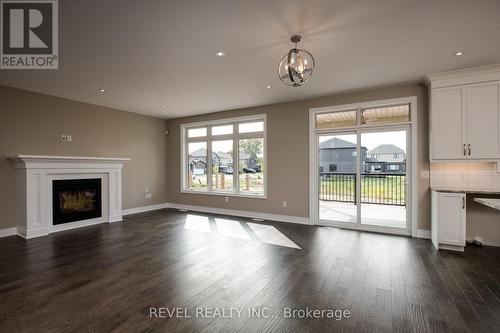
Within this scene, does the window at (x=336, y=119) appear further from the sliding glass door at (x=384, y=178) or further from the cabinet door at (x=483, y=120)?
the cabinet door at (x=483, y=120)

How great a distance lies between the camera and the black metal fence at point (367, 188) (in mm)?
4762

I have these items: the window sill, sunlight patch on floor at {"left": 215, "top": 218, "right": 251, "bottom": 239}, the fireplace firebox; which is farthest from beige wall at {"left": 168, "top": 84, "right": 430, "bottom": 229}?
the fireplace firebox

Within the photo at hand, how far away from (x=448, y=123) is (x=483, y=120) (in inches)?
16.7

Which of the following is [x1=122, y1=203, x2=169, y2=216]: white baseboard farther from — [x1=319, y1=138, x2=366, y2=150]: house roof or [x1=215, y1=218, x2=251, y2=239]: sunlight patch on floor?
[x1=319, y1=138, x2=366, y2=150]: house roof

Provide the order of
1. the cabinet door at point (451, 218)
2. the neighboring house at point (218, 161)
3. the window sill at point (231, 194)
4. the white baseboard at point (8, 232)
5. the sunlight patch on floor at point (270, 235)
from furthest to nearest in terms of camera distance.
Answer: the neighboring house at point (218, 161) < the window sill at point (231, 194) < the white baseboard at point (8, 232) < the sunlight patch on floor at point (270, 235) < the cabinet door at point (451, 218)

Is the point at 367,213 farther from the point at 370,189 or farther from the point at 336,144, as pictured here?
the point at 336,144

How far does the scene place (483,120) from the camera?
3738mm

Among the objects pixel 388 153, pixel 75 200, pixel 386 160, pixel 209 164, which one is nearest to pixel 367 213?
pixel 386 160

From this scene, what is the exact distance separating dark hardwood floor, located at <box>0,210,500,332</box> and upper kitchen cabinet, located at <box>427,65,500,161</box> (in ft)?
5.15

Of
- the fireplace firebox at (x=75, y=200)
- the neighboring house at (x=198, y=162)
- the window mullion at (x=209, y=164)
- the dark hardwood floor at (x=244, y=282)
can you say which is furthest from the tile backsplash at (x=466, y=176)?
the fireplace firebox at (x=75, y=200)

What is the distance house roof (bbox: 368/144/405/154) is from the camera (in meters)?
4.68

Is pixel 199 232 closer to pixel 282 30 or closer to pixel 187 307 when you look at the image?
pixel 187 307

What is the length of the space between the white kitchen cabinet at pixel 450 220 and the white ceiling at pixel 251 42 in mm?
2030

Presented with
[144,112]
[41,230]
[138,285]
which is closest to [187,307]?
[138,285]
